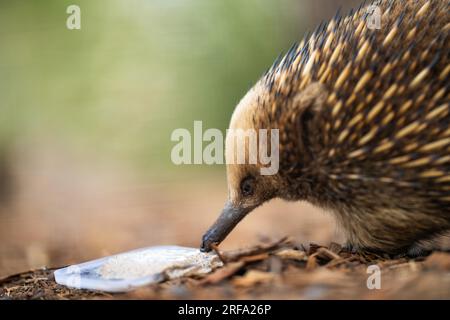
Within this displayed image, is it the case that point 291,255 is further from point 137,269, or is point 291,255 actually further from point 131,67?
point 131,67

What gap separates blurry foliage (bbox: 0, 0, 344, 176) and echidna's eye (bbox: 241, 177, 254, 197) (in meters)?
6.09

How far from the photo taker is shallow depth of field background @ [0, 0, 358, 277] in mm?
8297

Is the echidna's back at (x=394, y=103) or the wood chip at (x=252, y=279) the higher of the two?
the echidna's back at (x=394, y=103)

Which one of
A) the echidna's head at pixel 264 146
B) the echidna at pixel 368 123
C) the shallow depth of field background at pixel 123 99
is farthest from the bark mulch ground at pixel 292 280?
the shallow depth of field background at pixel 123 99

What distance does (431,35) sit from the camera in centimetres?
306

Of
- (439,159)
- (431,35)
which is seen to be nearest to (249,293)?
(439,159)

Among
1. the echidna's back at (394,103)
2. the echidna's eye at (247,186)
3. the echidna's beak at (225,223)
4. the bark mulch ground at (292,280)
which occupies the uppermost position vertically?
the echidna's back at (394,103)

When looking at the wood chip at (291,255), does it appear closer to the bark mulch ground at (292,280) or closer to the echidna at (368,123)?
the bark mulch ground at (292,280)

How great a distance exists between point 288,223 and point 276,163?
3428 millimetres

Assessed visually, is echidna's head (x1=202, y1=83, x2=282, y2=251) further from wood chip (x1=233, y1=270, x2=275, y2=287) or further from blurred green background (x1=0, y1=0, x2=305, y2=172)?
blurred green background (x1=0, y1=0, x2=305, y2=172)

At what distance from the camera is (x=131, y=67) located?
11.4 m

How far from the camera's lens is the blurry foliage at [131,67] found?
9.84m

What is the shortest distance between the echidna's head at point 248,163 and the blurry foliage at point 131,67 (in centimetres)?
608
